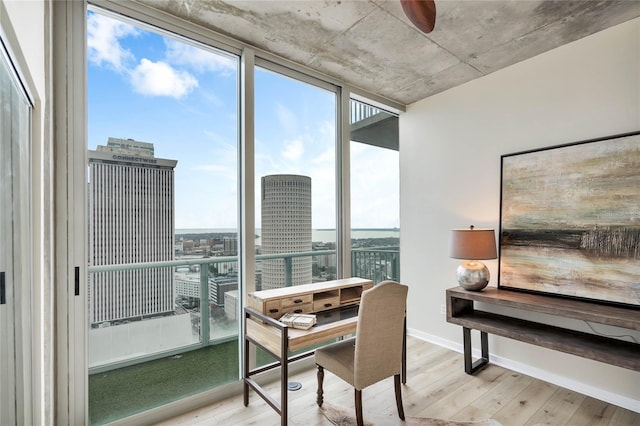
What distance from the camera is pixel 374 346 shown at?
2014 millimetres

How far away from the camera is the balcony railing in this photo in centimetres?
206

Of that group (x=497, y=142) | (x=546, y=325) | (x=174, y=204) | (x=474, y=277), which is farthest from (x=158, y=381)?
(x=497, y=142)

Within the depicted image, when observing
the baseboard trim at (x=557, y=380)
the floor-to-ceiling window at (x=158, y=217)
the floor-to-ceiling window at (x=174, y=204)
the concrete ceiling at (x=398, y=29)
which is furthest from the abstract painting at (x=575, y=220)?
the floor-to-ceiling window at (x=158, y=217)

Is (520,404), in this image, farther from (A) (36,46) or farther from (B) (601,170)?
(A) (36,46)

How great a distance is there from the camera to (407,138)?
389 centimetres

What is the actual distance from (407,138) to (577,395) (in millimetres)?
2878

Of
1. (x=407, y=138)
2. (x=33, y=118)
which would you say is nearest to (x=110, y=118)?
(x=33, y=118)

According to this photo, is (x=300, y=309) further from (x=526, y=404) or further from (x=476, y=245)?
(x=526, y=404)

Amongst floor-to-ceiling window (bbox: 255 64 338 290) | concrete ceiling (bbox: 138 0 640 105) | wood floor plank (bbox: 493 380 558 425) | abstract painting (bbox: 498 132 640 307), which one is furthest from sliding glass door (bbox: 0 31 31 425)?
abstract painting (bbox: 498 132 640 307)

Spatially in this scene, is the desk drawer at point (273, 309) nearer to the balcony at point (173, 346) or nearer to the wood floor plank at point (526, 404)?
the balcony at point (173, 346)

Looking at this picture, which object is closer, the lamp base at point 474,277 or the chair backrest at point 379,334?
the chair backrest at point 379,334

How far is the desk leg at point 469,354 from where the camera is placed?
2.83m

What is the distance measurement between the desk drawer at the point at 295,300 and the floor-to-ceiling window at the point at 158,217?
51cm

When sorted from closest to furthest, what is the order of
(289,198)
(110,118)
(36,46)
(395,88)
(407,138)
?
1. (36,46)
2. (110,118)
3. (289,198)
4. (395,88)
5. (407,138)
